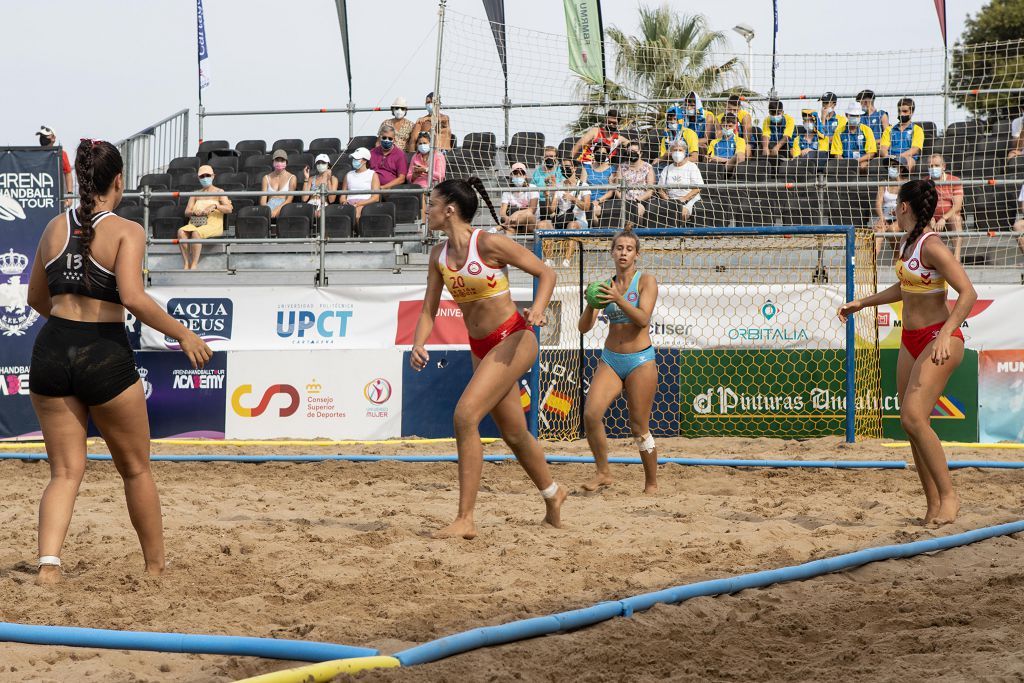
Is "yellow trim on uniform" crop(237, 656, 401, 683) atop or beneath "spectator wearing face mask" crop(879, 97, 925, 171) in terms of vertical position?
beneath

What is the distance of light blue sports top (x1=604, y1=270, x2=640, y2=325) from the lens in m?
8.09

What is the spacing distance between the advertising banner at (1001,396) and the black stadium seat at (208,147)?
11.5m

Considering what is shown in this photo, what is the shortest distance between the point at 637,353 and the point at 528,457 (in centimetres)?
217

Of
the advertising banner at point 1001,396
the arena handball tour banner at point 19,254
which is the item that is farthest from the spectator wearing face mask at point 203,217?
the advertising banner at point 1001,396

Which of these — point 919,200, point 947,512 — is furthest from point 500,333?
point 947,512

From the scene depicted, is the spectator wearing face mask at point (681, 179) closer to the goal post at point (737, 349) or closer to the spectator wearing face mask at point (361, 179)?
the goal post at point (737, 349)

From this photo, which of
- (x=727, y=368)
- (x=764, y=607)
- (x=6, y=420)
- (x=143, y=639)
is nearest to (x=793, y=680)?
(x=764, y=607)

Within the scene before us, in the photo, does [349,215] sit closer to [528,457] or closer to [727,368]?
[727,368]

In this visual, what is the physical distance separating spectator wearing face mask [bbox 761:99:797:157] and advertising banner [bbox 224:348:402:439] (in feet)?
18.3

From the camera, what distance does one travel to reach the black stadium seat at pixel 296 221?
14.5 metres

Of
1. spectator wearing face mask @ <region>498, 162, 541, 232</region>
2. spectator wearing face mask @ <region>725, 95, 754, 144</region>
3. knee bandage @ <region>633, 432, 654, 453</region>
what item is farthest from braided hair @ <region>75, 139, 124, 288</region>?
spectator wearing face mask @ <region>725, 95, 754, 144</region>

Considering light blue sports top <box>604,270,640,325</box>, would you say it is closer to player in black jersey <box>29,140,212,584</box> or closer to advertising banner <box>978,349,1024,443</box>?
player in black jersey <box>29,140,212,584</box>

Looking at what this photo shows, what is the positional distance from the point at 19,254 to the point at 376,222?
423cm

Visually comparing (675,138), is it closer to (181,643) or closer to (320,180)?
(320,180)
